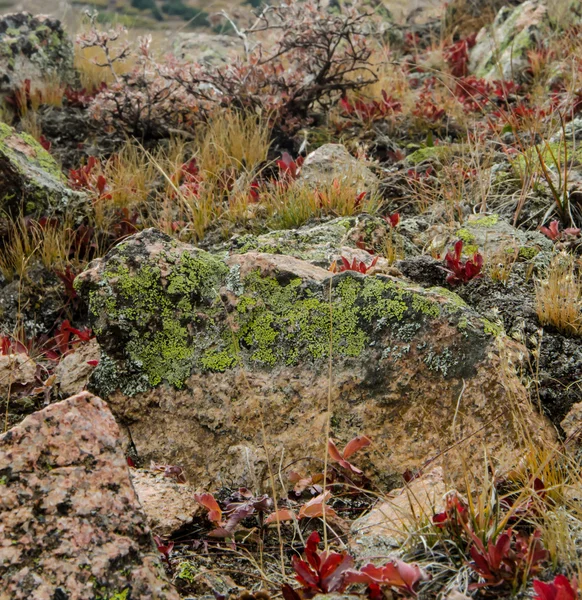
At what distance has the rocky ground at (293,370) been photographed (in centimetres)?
209

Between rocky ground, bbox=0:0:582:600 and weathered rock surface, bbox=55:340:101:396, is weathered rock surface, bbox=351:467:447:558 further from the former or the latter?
weathered rock surface, bbox=55:340:101:396

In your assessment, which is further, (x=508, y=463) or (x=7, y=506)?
(x=508, y=463)

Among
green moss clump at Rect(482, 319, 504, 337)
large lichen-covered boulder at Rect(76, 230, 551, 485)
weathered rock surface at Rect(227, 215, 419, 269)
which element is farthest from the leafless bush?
green moss clump at Rect(482, 319, 504, 337)

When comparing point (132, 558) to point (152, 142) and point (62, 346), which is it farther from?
point (152, 142)

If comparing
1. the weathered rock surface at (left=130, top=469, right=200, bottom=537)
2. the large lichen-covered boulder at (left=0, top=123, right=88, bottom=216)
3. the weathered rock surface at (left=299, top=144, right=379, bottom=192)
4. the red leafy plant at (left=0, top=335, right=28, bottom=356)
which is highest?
→ the weathered rock surface at (left=299, top=144, right=379, bottom=192)

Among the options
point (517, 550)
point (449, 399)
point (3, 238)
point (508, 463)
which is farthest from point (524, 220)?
point (3, 238)

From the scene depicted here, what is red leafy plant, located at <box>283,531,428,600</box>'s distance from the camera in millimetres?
1991

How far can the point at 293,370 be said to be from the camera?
320 centimetres

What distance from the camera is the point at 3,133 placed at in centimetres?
541

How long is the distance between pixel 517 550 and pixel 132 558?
1195 mm

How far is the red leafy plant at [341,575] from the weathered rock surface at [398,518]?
0.65ft

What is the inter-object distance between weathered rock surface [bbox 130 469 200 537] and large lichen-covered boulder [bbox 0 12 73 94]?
263 inches

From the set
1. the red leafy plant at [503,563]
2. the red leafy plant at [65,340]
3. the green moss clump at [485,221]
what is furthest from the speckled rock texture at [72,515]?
the green moss clump at [485,221]

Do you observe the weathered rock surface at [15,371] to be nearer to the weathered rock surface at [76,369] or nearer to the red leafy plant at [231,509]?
the weathered rock surface at [76,369]
